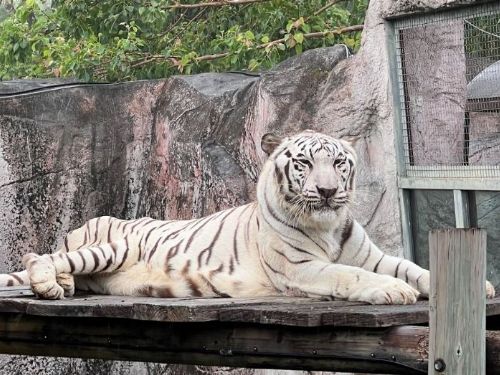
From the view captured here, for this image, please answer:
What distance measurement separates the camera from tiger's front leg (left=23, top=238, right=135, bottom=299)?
4.83m

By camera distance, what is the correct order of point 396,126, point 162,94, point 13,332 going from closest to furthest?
point 13,332 → point 396,126 → point 162,94

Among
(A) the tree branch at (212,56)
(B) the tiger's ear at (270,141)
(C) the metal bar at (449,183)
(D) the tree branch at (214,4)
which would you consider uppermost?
(D) the tree branch at (214,4)

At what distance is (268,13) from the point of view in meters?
9.00

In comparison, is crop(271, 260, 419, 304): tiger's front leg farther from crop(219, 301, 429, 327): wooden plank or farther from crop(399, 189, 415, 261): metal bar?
crop(399, 189, 415, 261): metal bar

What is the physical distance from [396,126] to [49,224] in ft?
7.89

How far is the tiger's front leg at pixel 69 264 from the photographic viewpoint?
15.8 feet

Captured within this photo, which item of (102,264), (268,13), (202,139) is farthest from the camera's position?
(268,13)

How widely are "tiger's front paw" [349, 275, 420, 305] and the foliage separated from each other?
4.17m

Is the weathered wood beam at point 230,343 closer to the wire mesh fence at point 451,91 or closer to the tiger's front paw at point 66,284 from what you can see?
the tiger's front paw at point 66,284

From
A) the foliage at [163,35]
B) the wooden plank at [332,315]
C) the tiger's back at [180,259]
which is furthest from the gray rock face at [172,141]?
the wooden plank at [332,315]

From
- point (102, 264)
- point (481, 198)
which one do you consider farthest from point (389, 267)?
point (102, 264)

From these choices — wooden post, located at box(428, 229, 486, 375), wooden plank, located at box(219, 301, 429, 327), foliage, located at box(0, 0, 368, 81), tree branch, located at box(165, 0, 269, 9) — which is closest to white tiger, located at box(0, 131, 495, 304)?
wooden plank, located at box(219, 301, 429, 327)

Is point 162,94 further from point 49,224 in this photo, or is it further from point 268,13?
point 268,13

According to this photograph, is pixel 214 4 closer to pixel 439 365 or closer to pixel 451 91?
pixel 451 91
